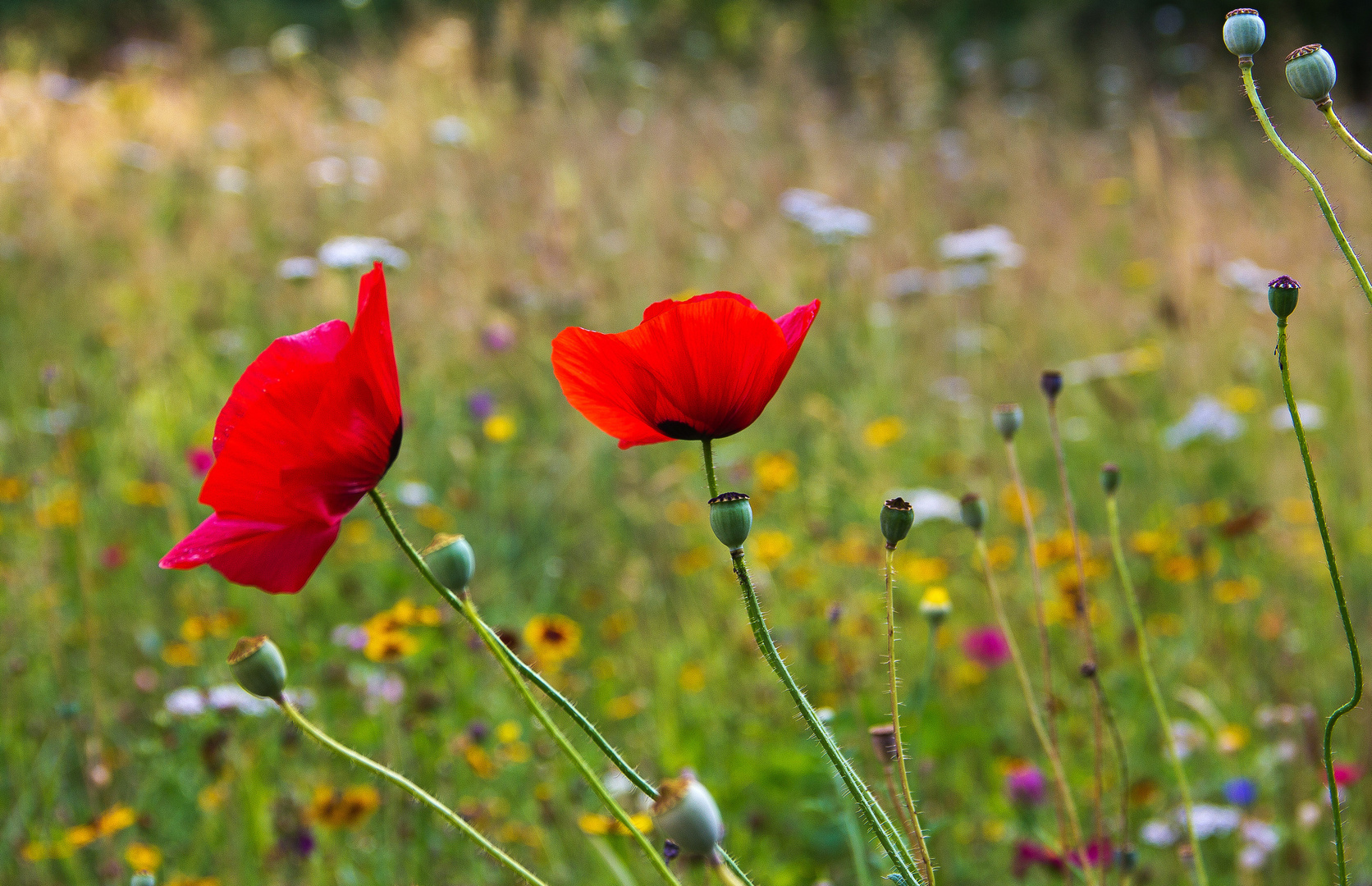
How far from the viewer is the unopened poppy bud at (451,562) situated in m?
0.48

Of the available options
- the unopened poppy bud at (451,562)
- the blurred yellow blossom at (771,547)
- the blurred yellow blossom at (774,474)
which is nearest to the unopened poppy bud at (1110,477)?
the unopened poppy bud at (451,562)

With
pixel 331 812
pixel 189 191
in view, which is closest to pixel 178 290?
pixel 189 191

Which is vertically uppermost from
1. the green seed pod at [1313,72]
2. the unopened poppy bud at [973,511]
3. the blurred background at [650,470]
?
the green seed pod at [1313,72]

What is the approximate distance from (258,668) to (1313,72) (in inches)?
22.0

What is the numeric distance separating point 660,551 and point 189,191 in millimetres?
3392

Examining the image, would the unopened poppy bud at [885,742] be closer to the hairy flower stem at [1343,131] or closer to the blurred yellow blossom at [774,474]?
the hairy flower stem at [1343,131]

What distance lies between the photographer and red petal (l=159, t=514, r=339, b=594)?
1.91ft

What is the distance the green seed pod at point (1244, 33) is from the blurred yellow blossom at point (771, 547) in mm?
1550

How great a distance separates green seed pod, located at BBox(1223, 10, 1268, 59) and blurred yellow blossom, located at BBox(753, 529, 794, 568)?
1550 mm

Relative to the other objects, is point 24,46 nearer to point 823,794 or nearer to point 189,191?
point 189,191

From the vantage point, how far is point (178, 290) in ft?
12.9

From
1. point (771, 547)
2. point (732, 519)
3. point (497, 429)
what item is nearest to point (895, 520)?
point (732, 519)

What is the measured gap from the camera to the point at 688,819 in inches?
13.7

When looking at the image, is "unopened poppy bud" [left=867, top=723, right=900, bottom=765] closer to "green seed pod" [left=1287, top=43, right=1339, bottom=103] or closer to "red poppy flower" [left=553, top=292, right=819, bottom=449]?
"red poppy flower" [left=553, top=292, right=819, bottom=449]
